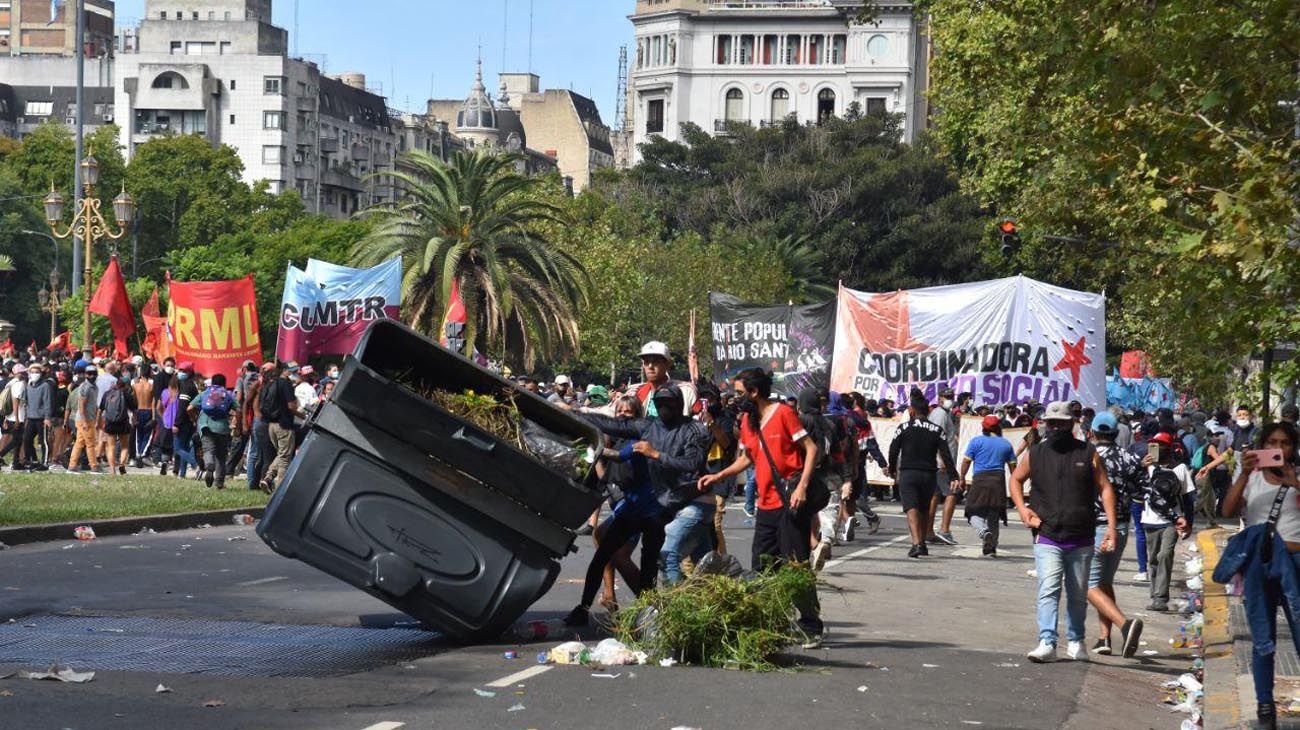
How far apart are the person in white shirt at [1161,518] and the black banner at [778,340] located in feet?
52.7

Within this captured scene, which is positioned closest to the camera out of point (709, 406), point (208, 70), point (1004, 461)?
point (709, 406)

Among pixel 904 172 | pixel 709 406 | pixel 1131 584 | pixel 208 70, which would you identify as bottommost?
pixel 1131 584

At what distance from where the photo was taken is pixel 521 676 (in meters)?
10.3

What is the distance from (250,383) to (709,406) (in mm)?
10499

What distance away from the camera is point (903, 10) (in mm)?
141250

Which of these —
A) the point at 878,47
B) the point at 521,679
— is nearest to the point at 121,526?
the point at 521,679

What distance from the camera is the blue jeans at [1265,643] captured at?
954cm

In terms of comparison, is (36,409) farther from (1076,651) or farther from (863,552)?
(1076,651)

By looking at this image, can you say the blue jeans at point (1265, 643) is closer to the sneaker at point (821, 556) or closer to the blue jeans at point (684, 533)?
the blue jeans at point (684, 533)

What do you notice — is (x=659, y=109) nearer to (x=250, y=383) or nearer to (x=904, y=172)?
(x=904, y=172)

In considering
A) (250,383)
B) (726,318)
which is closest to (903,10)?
(726,318)

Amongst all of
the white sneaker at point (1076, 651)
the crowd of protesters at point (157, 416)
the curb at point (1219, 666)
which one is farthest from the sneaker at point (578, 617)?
the crowd of protesters at point (157, 416)

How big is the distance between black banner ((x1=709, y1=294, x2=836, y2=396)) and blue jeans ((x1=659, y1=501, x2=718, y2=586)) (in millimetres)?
19940

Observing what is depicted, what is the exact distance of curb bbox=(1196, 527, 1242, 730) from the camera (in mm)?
10125
